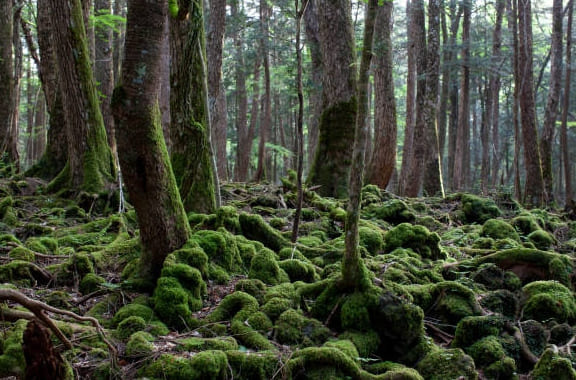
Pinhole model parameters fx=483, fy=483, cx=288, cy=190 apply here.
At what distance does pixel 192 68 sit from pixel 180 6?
0.86 metres

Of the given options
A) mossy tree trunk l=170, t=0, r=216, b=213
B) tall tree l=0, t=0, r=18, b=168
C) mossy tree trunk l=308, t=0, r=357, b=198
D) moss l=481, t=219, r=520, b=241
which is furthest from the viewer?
tall tree l=0, t=0, r=18, b=168

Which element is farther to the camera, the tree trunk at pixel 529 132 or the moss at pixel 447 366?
the tree trunk at pixel 529 132

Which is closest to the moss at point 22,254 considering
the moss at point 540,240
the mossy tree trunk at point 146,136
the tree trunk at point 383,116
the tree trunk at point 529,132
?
the mossy tree trunk at point 146,136

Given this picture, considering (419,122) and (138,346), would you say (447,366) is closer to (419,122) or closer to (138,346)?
(138,346)

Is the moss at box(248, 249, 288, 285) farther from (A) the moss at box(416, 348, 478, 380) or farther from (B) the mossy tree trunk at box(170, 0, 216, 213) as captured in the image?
(A) the moss at box(416, 348, 478, 380)

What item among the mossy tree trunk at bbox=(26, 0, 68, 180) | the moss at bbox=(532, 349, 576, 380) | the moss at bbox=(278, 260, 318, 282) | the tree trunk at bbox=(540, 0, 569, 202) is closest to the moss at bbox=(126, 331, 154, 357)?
the moss at bbox=(278, 260, 318, 282)

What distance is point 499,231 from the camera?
752cm

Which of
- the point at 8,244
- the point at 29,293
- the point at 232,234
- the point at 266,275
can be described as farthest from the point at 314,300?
the point at 8,244

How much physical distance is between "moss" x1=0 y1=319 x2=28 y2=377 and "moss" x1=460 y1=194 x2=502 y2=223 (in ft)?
25.9

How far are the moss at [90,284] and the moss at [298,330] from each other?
1917 mm

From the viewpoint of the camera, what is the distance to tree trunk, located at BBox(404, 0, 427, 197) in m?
12.7

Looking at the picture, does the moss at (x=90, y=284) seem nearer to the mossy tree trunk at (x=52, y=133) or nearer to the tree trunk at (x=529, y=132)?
the mossy tree trunk at (x=52, y=133)

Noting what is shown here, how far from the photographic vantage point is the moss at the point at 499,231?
7430 millimetres

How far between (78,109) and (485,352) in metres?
7.08
